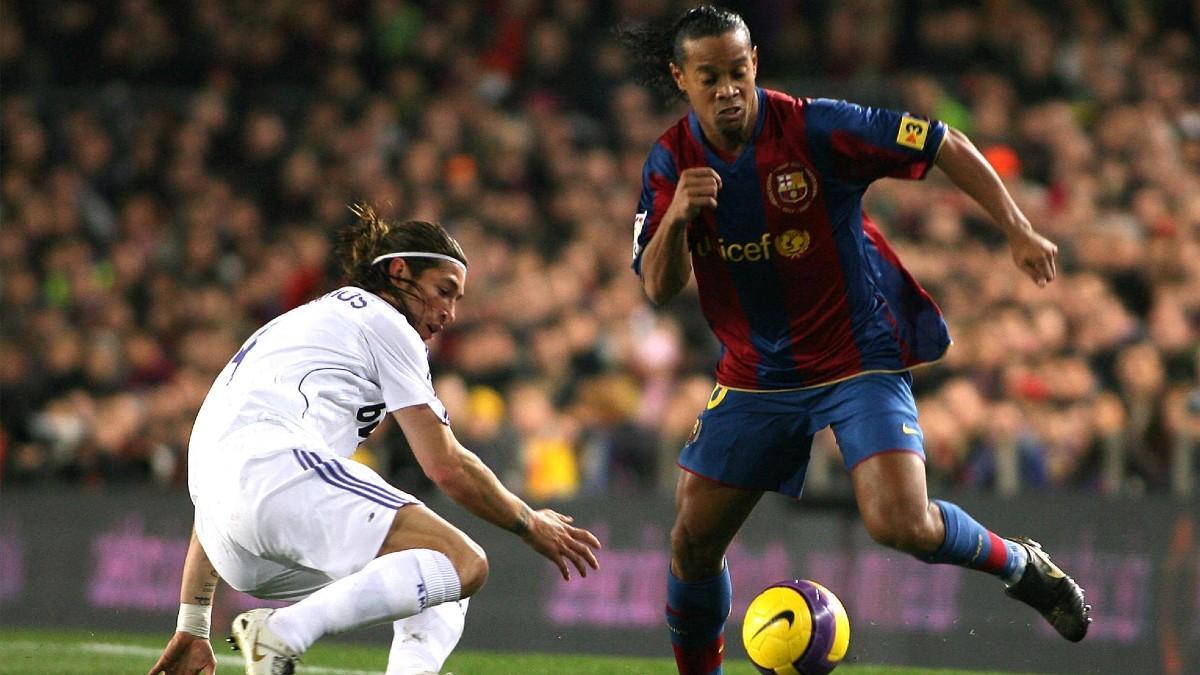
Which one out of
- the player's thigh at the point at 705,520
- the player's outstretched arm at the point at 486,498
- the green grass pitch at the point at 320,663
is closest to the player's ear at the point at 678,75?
the player's thigh at the point at 705,520

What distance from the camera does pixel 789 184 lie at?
620 centimetres

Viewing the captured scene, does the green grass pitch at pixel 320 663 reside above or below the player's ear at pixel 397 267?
below

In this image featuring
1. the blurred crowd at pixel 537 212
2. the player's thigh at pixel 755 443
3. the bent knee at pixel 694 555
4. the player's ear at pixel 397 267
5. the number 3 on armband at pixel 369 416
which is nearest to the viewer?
the number 3 on armband at pixel 369 416

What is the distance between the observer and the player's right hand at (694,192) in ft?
18.9

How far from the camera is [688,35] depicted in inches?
241

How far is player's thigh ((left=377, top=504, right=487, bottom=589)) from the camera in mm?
5512

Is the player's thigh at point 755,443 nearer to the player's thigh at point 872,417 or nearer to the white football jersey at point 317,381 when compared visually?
the player's thigh at point 872,417

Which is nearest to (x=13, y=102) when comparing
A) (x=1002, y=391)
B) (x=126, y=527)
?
(x=126, y=527)

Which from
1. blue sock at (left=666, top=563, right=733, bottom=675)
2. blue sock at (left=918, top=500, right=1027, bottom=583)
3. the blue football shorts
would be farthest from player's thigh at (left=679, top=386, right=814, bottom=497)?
blue sock at (left=918, top=500, right=1027, bottom=583)

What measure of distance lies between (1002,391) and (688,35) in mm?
5734

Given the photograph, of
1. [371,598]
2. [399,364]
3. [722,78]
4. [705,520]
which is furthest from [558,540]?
[722,78]

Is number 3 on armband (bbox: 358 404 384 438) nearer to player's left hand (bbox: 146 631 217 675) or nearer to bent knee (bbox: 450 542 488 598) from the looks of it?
bent knee (bbox: 450 542 488 598)

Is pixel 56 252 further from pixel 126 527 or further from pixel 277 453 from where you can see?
pixel 277 453

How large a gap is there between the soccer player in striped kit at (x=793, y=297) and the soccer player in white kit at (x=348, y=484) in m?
0.82
